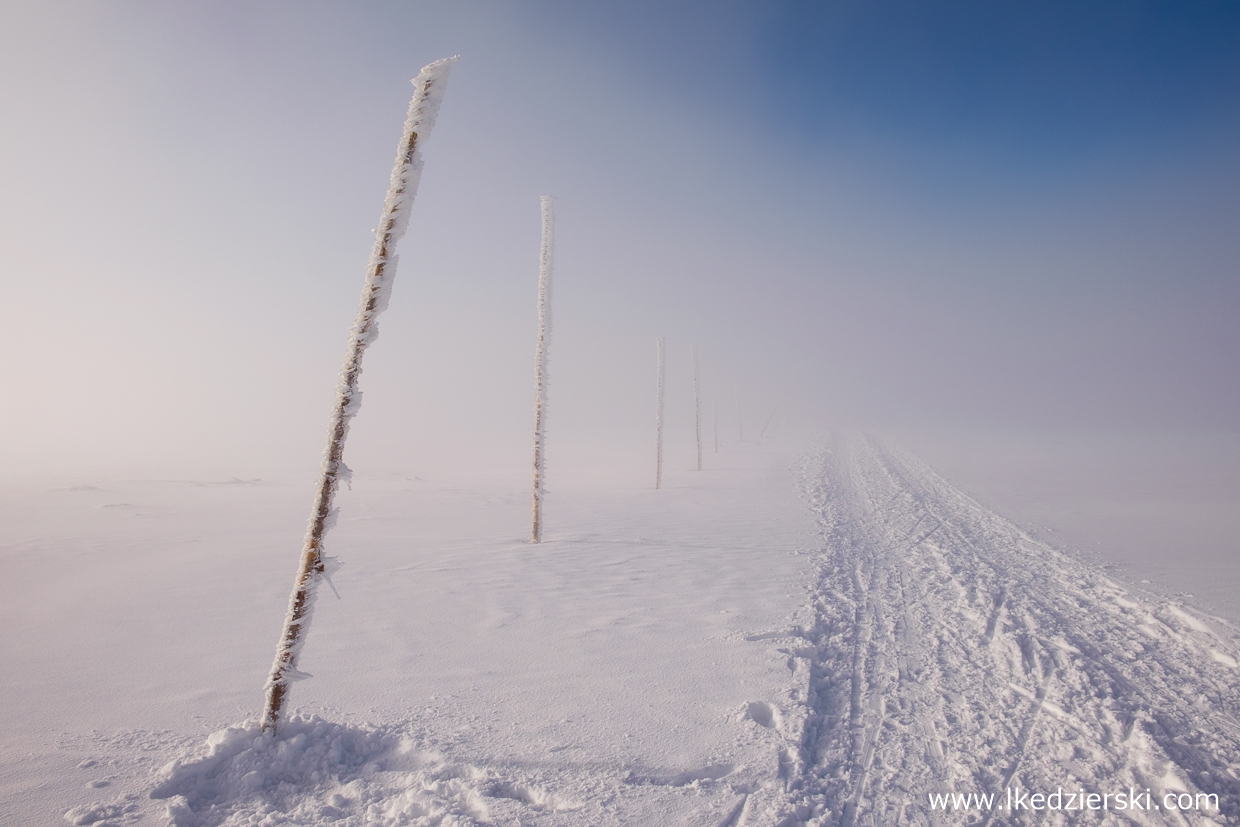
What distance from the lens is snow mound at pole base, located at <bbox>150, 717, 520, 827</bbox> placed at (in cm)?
315

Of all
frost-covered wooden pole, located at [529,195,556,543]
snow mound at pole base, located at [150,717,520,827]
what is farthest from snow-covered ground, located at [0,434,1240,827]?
frost-covered wooden pole, located at [529,195,556,543]

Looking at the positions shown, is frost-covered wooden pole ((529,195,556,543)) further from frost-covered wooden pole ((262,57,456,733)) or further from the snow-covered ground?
frost-covered wooden pole ((262,57,456,733))

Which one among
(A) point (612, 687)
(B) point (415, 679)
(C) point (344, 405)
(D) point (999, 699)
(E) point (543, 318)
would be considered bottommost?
(B) point (415, 679)

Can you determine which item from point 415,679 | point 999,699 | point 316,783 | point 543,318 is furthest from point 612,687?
point 543,318

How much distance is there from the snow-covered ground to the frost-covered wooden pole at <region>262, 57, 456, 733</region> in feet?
1.89

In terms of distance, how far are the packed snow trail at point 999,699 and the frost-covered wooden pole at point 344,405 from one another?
328 centimetres

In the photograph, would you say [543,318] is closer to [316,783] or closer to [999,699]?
[316,783]

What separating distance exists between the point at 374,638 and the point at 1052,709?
692 cm

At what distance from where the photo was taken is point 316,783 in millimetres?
3473

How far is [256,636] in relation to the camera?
244 inches

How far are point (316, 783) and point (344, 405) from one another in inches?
102

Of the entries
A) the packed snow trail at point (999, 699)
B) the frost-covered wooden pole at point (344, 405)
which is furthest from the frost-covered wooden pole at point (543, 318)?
the frost-covered wooden pole at point (344, 405)

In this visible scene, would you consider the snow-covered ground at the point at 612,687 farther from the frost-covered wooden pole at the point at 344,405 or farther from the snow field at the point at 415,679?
the frost-covered wooden pole at the point at 344,405

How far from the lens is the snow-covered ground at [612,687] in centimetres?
335
